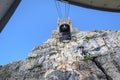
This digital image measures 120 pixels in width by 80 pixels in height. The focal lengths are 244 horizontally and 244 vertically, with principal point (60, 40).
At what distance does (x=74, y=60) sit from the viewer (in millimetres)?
38406

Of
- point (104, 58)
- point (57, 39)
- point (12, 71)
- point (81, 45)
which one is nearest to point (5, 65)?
point (12, 71)

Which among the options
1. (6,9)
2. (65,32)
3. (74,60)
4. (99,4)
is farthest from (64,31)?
(6,9)

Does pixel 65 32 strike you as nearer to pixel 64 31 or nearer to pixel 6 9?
pixel 64 31

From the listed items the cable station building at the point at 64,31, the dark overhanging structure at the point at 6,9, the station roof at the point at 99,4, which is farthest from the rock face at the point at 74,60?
the dark overhanging structure at the point at 6,9

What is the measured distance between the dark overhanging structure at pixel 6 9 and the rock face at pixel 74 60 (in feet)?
105

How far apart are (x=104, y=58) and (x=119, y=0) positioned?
3611cm

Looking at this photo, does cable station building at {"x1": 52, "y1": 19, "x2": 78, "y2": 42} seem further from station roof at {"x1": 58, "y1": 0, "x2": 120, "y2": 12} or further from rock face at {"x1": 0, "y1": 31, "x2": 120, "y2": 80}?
station roof at {"x1": 58, "y1": 0, "x2": 120, "y2": 12}

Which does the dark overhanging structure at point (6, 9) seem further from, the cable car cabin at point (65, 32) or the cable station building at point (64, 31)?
the cable car cabin at point (65, 32)

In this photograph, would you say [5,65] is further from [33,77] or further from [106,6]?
[106,6]

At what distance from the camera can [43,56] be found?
40.6 meters

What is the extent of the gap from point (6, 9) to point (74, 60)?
118ft

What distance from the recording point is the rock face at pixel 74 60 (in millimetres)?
35625

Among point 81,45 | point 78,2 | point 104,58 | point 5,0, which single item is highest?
point 81,45

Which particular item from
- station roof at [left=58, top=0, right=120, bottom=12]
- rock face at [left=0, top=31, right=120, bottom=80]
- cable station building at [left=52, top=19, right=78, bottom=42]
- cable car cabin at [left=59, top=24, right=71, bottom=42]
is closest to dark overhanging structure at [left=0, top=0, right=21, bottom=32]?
station roof at [left=58, top=0, right=120, bottom=12]
